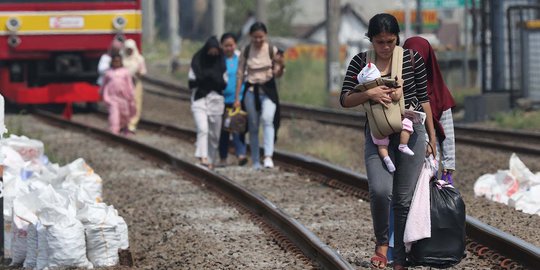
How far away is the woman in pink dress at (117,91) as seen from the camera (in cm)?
1922

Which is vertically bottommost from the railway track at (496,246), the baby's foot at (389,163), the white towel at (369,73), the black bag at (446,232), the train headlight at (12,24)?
the railway track at (496,246)

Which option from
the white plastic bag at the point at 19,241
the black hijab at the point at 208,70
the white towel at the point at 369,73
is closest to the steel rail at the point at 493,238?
the white towel at the point at 369,73

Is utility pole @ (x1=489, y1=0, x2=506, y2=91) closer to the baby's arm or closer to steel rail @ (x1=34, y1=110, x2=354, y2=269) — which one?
steel rail @ (x1=34, y1=110, x2=354, y2=269)

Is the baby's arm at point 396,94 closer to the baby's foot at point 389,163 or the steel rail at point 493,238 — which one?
the baby's foot at point 389,163

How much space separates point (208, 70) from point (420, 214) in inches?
283

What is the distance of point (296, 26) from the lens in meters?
79.4

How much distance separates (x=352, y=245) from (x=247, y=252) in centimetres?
75

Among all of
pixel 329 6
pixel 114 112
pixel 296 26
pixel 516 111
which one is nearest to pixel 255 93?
pixel 114 112

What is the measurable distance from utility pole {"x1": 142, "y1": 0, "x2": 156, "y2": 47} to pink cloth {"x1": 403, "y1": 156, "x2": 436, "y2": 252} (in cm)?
4540

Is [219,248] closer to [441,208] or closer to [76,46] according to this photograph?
[441,208]

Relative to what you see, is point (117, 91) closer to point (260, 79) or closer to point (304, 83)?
point (260, 79)

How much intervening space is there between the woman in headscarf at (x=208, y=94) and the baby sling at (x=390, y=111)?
6.88 metres

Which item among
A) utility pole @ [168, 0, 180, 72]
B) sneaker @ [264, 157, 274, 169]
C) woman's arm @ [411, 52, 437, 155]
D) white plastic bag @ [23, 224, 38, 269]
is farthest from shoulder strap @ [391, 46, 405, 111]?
A: utility pole @ [168, 0, 180, 72]

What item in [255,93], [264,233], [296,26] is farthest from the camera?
[296,26]
